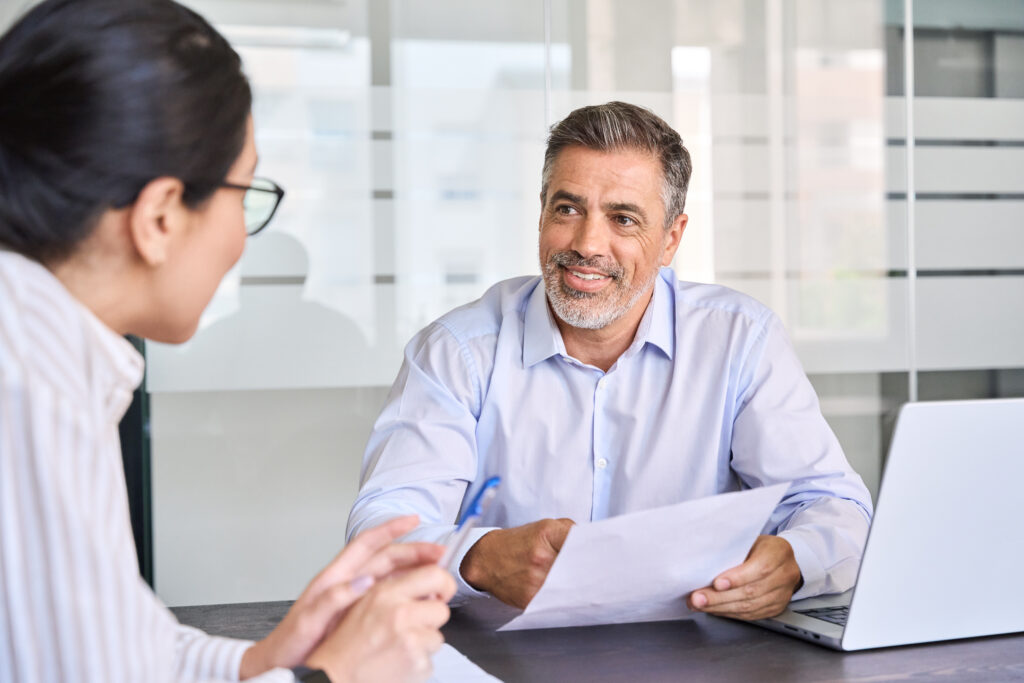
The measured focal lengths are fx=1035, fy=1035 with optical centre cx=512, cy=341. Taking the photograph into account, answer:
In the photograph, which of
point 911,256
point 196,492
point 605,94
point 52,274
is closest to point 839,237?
point 911,256

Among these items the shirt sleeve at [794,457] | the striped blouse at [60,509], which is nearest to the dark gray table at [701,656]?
the shirt sleeve at [794,457]

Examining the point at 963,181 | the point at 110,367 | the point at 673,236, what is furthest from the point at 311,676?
the point at 963,181

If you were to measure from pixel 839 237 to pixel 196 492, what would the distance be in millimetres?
2478

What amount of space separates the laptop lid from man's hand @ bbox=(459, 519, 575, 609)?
42cm

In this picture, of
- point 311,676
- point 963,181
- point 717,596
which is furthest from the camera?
point 963,181

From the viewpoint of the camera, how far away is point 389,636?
96 centimetres

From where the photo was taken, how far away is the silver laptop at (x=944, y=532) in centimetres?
117

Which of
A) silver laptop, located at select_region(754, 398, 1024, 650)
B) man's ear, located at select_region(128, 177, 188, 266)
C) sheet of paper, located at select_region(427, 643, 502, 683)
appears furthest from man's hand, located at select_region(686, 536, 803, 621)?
man's ear, located at select_region(128, 177, 188, 266)

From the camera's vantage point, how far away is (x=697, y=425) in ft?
6.62

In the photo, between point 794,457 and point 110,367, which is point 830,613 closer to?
point 794,457

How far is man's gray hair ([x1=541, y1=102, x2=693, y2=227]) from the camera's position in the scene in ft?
6.86

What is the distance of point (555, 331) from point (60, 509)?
1.34 m

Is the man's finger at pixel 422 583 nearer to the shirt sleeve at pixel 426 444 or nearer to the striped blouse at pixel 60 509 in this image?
the striped blouse at pixel 60 509

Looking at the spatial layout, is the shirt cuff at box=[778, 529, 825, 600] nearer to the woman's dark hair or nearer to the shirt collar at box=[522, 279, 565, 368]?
the shirt collar at box=[522, 279, 565, 368]
